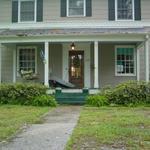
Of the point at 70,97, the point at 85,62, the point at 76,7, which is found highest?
the point at 76,7

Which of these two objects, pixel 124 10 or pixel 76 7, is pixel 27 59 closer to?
pixel 76 7

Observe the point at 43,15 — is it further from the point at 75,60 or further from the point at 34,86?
the point at 34,86

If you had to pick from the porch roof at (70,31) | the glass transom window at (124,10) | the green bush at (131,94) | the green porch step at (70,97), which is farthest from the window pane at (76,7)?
the green bush at (131,94)

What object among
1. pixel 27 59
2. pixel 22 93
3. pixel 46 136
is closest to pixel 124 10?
pixel 27 59

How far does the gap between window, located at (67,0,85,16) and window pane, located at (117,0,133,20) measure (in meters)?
1.87

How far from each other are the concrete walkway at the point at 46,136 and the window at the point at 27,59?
9.07 metres

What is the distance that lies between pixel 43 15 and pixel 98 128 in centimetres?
1195

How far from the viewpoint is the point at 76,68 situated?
20594mm

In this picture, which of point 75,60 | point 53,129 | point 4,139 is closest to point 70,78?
point 75,60

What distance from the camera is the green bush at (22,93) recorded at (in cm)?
1645

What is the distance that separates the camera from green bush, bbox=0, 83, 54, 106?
16.5m

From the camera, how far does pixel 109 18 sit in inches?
797

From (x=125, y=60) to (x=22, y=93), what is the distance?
6395mm

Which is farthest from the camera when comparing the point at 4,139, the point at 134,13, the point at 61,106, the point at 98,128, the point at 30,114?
the point at 134,13
